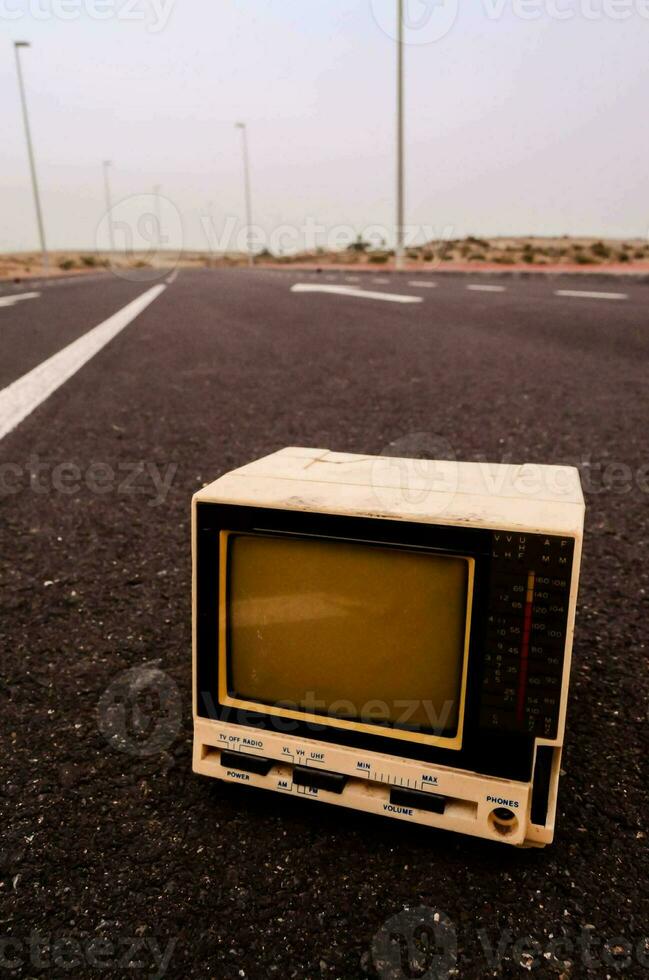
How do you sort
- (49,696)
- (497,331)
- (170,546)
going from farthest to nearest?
1. (497,331)
2. (170,546)
3. (49,696)

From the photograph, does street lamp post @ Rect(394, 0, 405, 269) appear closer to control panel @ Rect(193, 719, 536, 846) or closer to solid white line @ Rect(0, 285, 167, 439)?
solid white line @ Rect(0, 285, 167, 439)

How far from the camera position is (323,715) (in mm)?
985

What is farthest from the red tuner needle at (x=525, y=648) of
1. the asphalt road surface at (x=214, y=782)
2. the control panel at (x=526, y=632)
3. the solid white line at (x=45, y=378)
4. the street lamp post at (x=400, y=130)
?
the street lamp post at (x=400, y=130)

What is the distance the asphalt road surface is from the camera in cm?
80

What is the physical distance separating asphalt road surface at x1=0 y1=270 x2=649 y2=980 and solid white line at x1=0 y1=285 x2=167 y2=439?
0.07 metres

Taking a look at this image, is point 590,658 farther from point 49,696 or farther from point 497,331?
point 497,331

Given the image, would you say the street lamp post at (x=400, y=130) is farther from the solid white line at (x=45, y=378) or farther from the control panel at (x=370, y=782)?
the control panel at (x=370, y=782)

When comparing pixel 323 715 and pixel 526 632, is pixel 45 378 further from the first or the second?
pixel 526 632

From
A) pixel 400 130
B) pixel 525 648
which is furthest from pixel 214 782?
pixel 400 130

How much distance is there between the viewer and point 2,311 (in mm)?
7887

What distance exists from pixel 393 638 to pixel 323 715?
139mm

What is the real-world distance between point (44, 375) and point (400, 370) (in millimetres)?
1770

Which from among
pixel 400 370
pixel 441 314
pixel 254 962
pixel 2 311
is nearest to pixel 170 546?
pixel 254 962

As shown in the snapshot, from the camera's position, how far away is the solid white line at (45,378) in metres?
2.89
